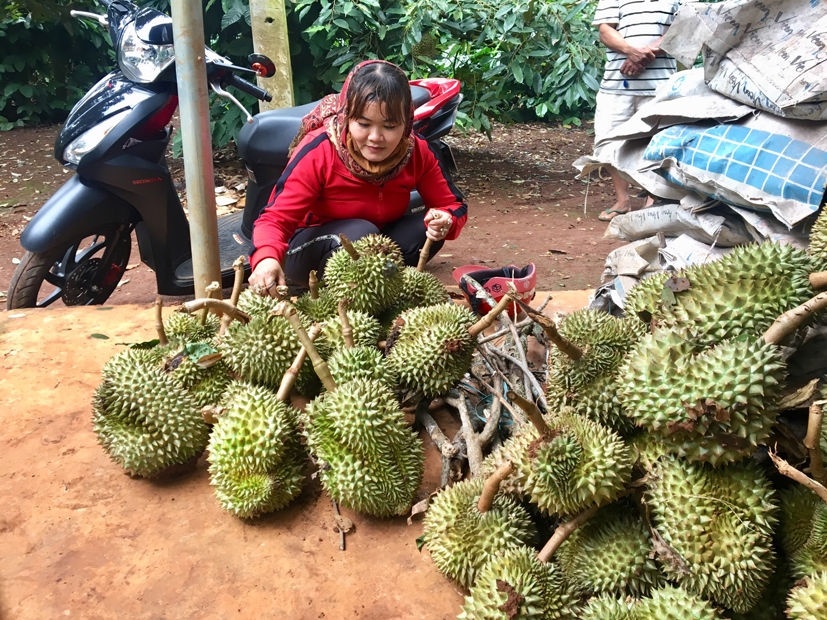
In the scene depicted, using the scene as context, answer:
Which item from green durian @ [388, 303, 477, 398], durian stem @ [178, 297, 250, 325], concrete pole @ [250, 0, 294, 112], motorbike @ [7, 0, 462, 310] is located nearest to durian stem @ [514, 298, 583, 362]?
green durian @ [388, 303, 477, 398]

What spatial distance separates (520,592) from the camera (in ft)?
3.89

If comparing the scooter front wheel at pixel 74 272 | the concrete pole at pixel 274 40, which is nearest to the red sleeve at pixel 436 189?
the scooter front wheel at pixel 74 272

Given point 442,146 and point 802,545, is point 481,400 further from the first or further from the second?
point 442,146

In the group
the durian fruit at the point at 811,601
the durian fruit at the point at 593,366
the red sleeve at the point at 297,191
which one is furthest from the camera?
the red sleeve at the point at 297,191

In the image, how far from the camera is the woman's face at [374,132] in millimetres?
2510

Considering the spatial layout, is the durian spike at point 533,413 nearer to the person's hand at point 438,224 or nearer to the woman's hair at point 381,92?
the person's hand at point 438,224

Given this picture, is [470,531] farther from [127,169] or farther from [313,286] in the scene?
[127,169]

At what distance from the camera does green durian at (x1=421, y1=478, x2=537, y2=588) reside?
1352 mm

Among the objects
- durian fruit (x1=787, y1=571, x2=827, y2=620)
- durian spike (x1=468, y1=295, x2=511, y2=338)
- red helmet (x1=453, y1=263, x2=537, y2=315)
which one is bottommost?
red helmet (x1=453, y1=263, x2=537, y2=315)

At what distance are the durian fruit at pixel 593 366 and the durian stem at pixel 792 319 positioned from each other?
368 mm

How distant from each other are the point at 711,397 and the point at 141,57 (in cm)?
351

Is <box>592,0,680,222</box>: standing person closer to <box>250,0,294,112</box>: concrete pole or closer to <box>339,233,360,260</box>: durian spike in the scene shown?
<box>250,0,294,112</box>: concrete pole

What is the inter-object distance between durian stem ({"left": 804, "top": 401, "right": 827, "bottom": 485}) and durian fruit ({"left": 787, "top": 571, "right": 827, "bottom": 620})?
0.64ft

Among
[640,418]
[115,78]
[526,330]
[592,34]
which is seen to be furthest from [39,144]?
[640,418]
